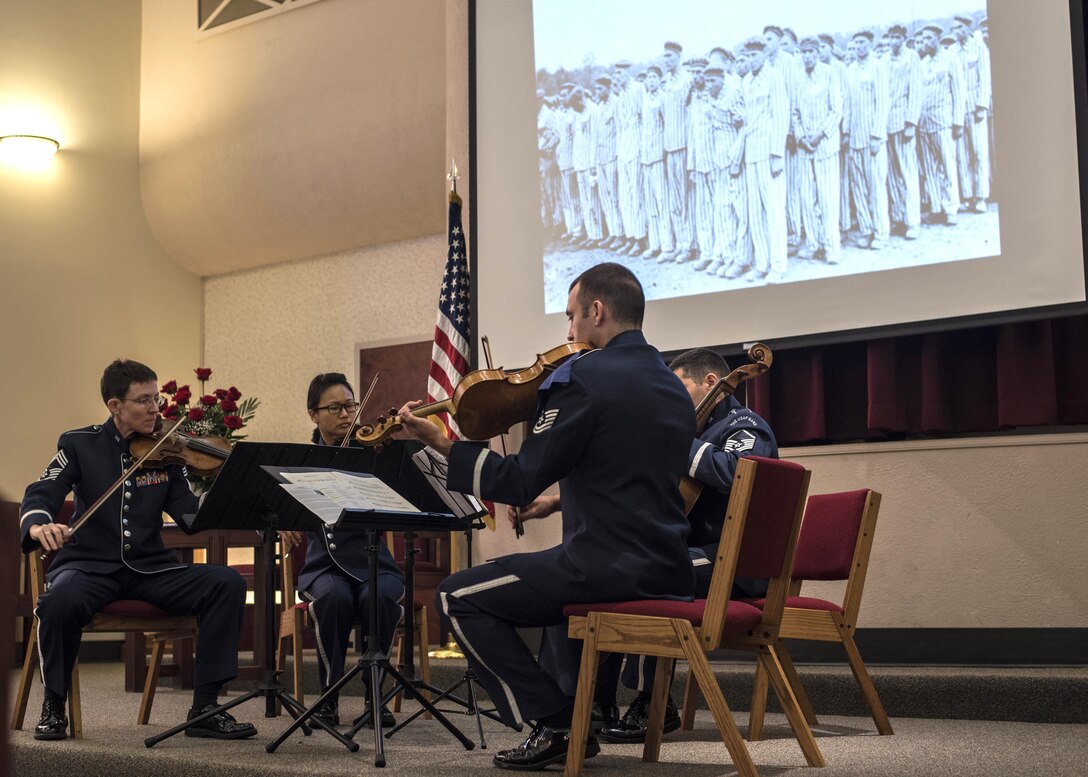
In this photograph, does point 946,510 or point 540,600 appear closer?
point 540,600

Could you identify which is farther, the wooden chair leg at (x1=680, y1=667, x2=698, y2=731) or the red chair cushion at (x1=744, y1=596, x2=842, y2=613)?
the wooden chair leg at (x1=680, y1=667, x2=698, y2=731)

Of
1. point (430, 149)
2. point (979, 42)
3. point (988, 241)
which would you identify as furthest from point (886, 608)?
point (430, 149)

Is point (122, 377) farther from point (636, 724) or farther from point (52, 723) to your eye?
point (636, 724)

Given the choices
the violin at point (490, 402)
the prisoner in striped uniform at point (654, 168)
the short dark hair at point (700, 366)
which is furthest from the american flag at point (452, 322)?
the violin at point (490, 402)

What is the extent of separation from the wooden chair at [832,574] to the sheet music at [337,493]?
110 centimetres

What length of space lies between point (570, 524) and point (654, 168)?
8.70 feet

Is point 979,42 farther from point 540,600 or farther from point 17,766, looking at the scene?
point 17,766

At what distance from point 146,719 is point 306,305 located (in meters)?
4.14

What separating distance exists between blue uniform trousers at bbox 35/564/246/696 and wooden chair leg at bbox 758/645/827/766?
165 cm

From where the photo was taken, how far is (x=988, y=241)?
422 centimetres

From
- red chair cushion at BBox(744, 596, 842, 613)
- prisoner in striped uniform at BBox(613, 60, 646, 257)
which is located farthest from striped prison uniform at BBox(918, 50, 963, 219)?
red chair cushion at BBox(744, 596, 842, 613)

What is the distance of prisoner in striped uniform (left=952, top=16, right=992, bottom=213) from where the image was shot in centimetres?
425

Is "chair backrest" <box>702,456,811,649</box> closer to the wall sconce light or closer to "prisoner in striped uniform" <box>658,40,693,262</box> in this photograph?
"prisoner in striped uniform" <box>658,40,693,262</box>

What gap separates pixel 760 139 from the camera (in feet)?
15.6
